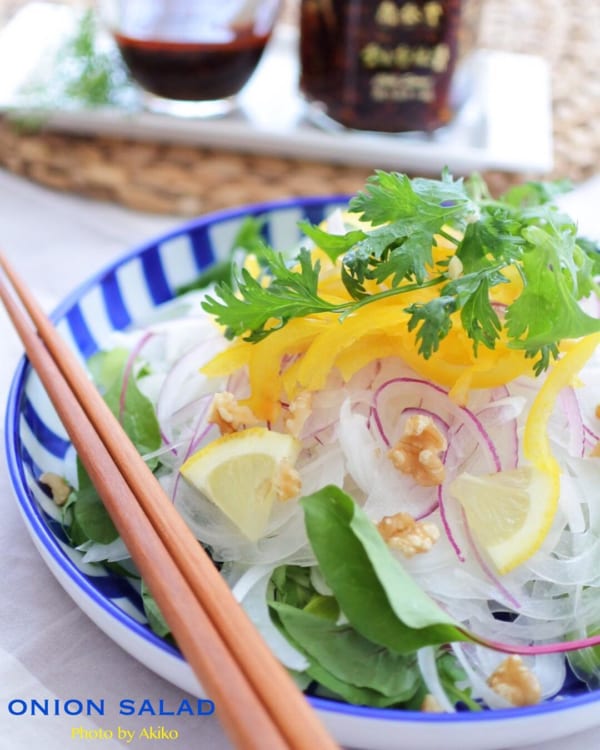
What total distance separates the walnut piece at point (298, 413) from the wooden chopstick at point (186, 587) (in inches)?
7.1

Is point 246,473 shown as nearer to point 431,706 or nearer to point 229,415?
point 229,415

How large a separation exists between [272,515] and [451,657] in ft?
0.87

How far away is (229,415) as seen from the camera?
116 centimetres

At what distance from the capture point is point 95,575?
1140 mm

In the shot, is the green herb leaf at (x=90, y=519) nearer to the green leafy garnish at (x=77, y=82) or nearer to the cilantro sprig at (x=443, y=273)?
the cilantro sprig at (x=443, y=273)

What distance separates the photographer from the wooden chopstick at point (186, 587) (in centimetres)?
79

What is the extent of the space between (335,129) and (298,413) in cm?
142

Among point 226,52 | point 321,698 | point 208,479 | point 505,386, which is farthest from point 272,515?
point 226,52

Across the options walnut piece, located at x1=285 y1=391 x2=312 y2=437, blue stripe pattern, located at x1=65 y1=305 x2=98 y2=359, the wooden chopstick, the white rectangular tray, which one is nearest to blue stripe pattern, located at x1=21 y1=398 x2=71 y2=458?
the wooden chopstick

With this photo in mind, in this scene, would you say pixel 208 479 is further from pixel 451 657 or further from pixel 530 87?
pixel 530 87

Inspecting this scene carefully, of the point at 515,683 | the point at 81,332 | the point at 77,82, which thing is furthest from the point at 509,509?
the point at 77,82

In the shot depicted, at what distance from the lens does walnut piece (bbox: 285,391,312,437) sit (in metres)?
1.12

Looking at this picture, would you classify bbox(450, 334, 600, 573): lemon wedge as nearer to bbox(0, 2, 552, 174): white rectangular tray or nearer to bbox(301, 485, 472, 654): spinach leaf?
bbox(301, 485, 472, 654): spinach leaf

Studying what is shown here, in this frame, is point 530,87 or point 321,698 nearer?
point 321,698
